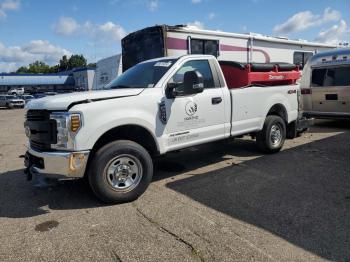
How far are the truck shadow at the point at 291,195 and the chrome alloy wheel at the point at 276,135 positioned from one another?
0.26 metres

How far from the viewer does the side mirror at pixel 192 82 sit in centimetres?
551

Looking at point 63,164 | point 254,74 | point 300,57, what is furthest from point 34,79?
point 63,164

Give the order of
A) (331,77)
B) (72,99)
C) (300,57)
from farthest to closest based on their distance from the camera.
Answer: (300,57) → (331,77) → (72,99)

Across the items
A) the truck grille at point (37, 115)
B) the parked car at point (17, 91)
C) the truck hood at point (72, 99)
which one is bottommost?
the truck grille at point (37, 115)

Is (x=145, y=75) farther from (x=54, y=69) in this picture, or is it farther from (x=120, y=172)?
(x=54, y=69)

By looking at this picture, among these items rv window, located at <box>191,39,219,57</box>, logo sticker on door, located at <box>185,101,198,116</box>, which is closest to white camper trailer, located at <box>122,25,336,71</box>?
rv window, located at <box>191,39,219,57</box>

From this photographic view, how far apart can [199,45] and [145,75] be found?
6.40 meters

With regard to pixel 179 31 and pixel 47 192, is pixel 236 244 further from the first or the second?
pixel 179 31

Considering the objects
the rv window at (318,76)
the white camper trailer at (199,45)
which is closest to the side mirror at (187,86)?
the white camper trailer at (199,45)

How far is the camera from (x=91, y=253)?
371 centimetres

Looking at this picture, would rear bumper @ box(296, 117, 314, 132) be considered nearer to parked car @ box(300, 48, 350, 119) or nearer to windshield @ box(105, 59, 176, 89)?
parked car @ box(300, 48, 350, 119)

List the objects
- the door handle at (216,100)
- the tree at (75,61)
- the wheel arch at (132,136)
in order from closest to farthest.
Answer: the wheel arch at (132,136), the door handle at (216,100), the tree at (75,61)

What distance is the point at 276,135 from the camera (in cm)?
787

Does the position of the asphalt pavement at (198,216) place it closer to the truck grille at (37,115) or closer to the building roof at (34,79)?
the truck grille at (37,115)
